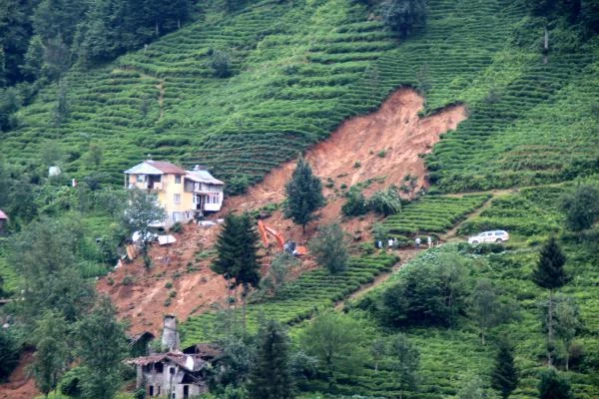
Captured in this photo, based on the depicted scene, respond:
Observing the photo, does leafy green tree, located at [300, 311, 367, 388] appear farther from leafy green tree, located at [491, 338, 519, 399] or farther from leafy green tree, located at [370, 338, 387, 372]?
leafy green tree, located at [491, 338, 519, 399]

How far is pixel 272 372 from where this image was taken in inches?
2502

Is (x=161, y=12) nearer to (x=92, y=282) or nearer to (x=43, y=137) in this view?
(x=43, y=137)

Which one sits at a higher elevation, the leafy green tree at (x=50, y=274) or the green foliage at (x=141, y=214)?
the green foliage at (x=141, y=214)

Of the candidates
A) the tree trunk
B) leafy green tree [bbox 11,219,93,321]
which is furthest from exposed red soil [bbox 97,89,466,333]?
the tree trunk

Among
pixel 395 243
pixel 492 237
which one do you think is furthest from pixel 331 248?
pixel 492 237

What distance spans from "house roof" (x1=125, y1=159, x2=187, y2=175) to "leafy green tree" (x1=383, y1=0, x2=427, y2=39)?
24.2 metres

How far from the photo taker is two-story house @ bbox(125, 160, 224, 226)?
9050 centimetres

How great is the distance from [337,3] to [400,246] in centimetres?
4059

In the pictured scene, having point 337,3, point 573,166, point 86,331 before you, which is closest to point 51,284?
point 86,331

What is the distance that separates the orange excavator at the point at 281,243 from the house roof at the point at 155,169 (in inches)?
285

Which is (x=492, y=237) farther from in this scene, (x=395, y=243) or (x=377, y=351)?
(x=377, y=351)

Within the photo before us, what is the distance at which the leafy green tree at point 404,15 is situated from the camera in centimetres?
10775

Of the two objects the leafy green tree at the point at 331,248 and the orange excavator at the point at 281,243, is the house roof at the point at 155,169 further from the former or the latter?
the leafy green tree at the point at 331,248

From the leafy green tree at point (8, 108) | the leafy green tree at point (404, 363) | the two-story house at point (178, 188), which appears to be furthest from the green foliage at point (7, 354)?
the leafy green tree at point (8, 108)
